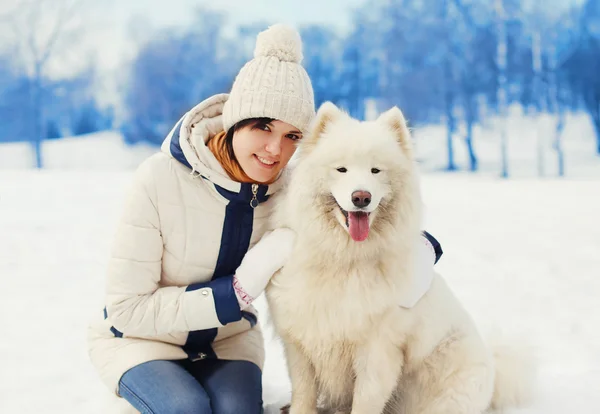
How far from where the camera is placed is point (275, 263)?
1.84m

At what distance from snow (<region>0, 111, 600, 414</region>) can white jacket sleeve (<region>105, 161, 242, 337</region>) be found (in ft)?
2.12

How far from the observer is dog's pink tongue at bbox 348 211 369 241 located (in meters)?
1.67

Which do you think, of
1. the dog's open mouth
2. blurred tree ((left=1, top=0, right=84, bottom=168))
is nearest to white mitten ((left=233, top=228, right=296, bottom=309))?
the dog's open mouth

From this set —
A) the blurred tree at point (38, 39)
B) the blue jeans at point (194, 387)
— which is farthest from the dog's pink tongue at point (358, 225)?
the blurred tree at point (38, 39)

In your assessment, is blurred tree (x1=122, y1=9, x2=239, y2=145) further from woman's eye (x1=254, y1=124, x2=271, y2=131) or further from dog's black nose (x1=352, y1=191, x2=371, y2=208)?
dog's black nose (x1=352, y1=191, x2=371, y2=208)

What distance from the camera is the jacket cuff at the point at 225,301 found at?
183 centimetres

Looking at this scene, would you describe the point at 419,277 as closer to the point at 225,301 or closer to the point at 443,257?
the point at 225,301

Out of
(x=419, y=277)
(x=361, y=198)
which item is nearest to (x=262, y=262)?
(x=361, y=198)

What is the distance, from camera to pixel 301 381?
1.95 metres

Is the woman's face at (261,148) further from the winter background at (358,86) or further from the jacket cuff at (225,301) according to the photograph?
the winter background at (358,86)

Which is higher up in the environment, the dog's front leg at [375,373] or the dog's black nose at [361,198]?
the dog's black nose at [361,198]

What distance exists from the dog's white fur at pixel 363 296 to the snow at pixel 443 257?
44 centimetres

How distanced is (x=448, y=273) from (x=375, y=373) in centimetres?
273

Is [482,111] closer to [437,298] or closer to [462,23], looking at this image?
[462,23]
